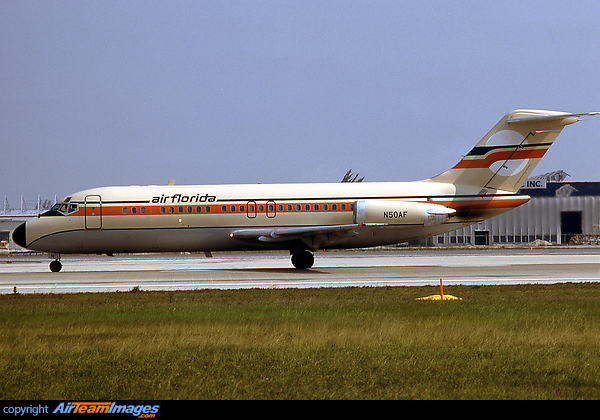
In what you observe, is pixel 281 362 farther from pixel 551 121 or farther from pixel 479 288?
pixel 551 121

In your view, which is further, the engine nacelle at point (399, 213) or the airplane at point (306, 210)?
the airplane at point (306, 210)

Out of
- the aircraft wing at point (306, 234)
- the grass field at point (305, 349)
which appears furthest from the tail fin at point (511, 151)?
the grass field at point (305, 349)

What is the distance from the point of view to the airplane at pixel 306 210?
102ft

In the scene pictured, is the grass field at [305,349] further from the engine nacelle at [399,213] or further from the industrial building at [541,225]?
the industrial building at [541,225]

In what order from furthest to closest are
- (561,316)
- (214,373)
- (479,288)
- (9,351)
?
(479,288)
(561,316)
(9,351)
(214,373)

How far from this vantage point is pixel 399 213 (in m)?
31.0

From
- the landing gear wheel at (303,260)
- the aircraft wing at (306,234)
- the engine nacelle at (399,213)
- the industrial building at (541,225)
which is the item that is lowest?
the industrial building at (541,225)

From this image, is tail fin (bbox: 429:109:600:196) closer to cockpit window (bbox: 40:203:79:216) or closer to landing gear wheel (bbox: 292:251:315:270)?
landing gear wheel (bbox: 292:251:315:270)

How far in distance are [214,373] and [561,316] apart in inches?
328

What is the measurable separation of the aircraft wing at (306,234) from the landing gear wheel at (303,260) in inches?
20.7

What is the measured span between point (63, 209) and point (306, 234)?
11832mm

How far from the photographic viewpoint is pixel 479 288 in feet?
69.1

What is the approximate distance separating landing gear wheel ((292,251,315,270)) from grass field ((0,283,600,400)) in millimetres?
13289
